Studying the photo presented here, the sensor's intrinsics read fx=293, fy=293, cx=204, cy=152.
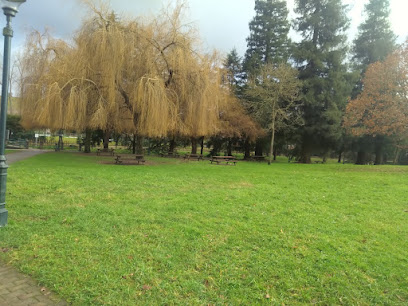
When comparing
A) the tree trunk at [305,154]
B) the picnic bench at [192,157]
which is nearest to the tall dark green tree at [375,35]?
the tree trunk at [305,154]

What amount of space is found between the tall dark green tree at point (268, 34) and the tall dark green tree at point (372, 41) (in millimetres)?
8030

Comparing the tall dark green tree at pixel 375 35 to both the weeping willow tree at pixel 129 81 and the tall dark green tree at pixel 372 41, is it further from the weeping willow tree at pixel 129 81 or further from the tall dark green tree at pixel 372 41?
the weeping willow tree at pixel 129 81

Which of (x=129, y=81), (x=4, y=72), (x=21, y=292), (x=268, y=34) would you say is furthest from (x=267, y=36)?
(x=21, y=292)

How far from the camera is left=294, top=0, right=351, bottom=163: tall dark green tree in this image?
2694cm

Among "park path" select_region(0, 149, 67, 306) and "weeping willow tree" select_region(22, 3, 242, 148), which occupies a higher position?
"weeping willow tree" select_region(22, 3, 242, 148)

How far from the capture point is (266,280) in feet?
11.2

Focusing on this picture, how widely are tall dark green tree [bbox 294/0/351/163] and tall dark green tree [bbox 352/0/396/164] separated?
4417mm

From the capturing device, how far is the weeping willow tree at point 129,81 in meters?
14.9

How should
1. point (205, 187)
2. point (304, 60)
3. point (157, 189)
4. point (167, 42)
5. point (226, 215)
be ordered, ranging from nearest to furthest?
point (226, 215)
point (157, 189)
point (205, 187)
point (167, 42)
point (304, 60)

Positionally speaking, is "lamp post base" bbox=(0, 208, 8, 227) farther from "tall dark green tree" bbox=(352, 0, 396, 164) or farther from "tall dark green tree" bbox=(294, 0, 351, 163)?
"tall dark green tree" bbox=(352, 0, 396, 164)

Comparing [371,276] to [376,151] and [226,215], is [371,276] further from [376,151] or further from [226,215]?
[376,151]

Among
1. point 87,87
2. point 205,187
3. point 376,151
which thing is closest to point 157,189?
point 205,187

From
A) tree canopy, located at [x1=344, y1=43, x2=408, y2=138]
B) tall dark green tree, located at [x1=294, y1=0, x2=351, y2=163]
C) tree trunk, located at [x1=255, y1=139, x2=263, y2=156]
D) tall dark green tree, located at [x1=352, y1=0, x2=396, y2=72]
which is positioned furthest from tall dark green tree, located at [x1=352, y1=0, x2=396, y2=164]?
tree canopy, located at [x1=344, y1=43, x2=408, y2=138]

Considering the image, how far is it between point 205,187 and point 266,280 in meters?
6.04
